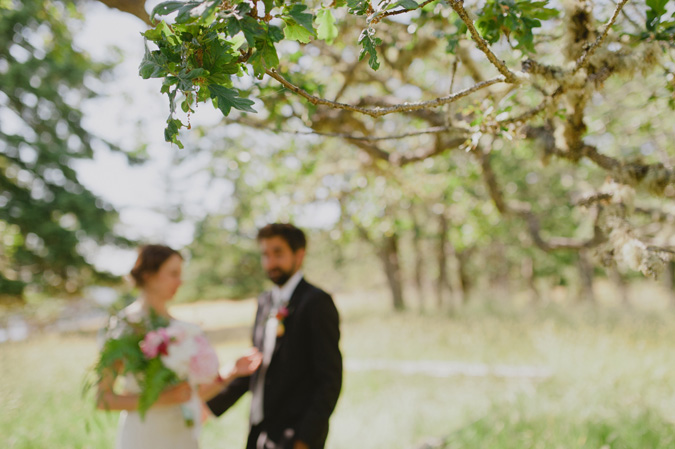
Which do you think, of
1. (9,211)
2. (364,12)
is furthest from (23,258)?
(364,12)

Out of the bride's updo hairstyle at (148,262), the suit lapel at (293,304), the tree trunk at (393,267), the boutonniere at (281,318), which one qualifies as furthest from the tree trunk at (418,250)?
the bride's updo hairstyle at (148,262)

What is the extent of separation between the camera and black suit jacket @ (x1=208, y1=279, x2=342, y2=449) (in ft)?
7.80

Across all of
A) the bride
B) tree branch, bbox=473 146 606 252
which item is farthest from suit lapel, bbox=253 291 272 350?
tree branch, bbox=473 146 606 252

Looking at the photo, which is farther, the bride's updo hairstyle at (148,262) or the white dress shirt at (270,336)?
the bride's updo hairstyle at (148,262)

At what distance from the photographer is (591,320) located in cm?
964

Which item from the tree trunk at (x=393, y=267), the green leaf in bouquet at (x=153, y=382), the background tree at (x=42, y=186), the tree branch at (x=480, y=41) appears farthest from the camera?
the tree trunk at (x=393, y=267)

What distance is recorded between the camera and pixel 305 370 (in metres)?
2.60

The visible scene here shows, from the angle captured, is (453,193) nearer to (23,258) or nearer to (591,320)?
(591,320)

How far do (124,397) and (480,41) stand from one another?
268 centimetres

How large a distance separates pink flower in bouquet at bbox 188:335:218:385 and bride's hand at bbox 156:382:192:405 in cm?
10

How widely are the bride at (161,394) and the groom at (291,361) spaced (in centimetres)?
16

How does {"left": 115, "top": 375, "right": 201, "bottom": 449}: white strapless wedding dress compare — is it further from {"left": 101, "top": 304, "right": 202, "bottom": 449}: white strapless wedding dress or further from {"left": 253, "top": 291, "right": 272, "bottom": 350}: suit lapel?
{"left": 253, "top": 291, "right": 272, "bottom": 350}: suit lapel

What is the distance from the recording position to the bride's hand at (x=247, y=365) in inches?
104

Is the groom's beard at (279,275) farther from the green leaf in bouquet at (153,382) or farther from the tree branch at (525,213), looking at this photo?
the tree branch at (525,213)
